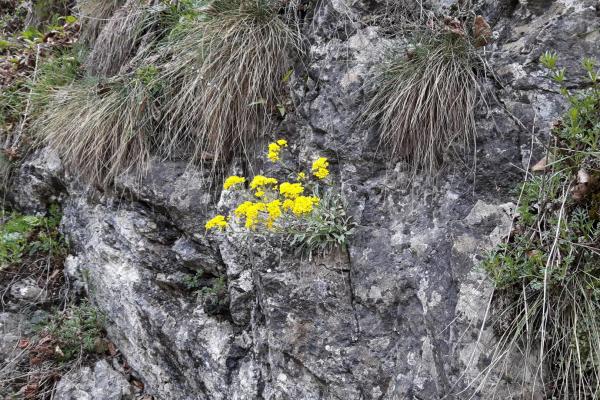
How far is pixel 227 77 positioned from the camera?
3.61 m

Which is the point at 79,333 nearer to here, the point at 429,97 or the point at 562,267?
the point at 429,97

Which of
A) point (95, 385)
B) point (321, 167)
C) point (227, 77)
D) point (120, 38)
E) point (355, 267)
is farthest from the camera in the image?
point (120, 38)

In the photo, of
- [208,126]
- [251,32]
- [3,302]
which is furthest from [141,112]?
[3,302]

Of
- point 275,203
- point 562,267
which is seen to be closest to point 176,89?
point 275,203

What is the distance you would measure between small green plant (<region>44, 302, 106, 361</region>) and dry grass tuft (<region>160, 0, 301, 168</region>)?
140cm

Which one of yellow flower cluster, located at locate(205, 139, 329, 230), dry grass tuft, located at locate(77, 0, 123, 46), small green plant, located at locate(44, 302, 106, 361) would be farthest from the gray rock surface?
dry grass tuft, located at locate(77, 0, 123, 46)

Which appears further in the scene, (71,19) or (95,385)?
(71,19)

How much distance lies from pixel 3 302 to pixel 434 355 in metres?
3.54

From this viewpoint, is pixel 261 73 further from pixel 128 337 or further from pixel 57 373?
pixel 57 373

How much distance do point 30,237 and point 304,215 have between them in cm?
305

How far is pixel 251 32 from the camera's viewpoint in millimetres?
3662

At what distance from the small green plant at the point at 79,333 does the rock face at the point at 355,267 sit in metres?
0.35

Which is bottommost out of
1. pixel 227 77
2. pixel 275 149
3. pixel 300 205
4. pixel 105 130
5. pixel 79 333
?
pixel 79 333

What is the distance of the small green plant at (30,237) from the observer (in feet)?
15.1
